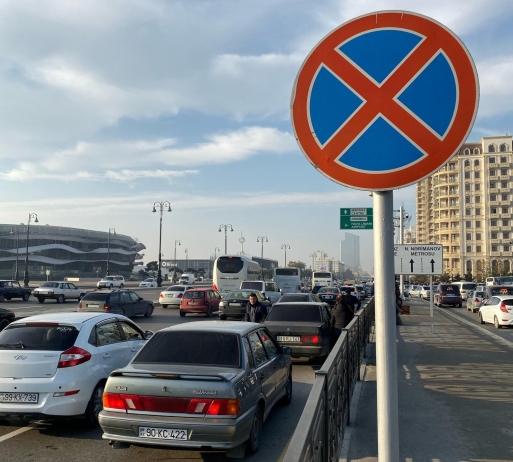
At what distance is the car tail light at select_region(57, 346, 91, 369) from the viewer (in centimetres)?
731

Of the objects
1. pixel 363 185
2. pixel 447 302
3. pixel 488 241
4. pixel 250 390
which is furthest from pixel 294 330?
pixel 488 241

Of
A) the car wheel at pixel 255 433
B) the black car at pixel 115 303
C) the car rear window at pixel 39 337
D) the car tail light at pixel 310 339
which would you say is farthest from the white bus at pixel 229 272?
the car wheel at pixel 255 433

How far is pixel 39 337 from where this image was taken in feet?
25.2

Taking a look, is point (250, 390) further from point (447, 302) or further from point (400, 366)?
point (447, 302)

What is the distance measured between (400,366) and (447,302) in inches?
1324

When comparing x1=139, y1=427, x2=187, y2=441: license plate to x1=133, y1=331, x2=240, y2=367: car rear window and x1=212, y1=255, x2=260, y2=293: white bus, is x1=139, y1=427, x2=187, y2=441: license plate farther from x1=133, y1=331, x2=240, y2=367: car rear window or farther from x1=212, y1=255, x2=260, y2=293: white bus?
x1=212, y1=255, x2=260, y2=293: white bus

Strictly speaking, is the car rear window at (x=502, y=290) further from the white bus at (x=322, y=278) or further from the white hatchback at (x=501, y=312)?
the white bus at (x=322, y=278)

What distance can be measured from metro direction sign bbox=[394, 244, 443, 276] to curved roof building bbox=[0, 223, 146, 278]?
325ft

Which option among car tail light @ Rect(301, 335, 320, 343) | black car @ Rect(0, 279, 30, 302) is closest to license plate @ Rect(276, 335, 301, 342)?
car tail light @ Rect(301, 335, 320, 343)

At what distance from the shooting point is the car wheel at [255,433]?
620cm

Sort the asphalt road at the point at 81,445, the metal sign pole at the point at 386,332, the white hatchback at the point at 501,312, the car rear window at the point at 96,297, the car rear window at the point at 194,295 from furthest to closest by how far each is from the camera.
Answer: the car rear window at the point at 194,295
the car rear window at the point at 96,297
the white hatchback at the point at 501,312
the asphalt road at the point at 81,445
the metal sign pole at the point at 386,332

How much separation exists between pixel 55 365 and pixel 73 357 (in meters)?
0.27

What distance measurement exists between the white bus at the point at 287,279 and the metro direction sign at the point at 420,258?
31.0 meters

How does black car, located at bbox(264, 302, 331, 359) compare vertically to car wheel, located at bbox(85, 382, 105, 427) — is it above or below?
above
